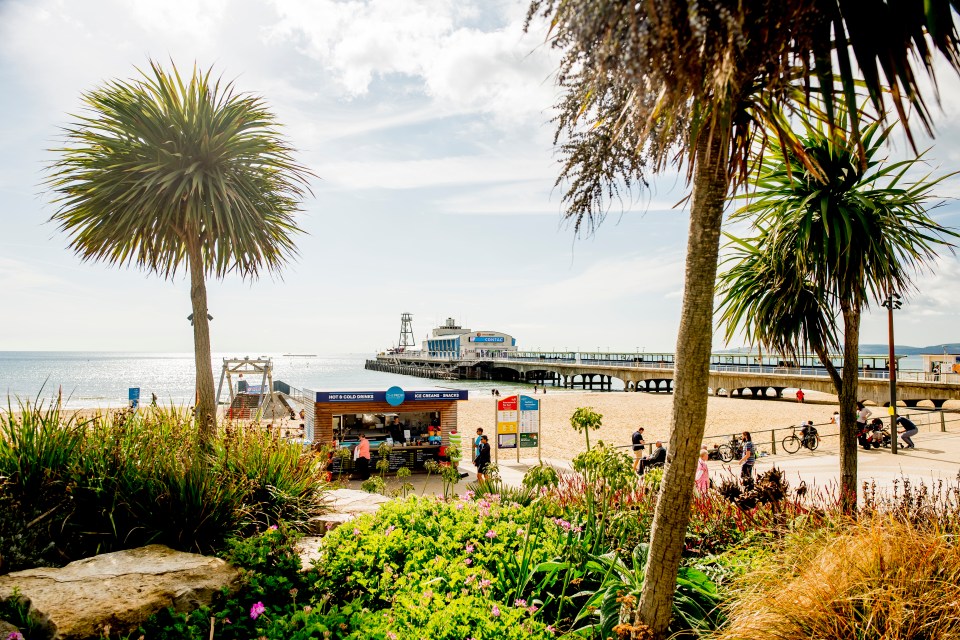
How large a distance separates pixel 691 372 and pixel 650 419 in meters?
29.2

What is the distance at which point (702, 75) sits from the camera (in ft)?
8.07

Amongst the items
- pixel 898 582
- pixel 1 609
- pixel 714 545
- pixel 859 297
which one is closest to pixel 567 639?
pixel 898 582

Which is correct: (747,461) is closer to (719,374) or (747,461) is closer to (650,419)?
(650,419)

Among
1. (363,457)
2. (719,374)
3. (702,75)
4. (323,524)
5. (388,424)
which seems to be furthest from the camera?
(719,374)

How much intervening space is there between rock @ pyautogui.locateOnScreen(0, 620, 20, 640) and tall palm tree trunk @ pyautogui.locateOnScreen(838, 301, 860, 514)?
7376mm

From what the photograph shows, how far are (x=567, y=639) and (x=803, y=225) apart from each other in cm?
491

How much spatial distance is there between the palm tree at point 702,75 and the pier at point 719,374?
144 inches

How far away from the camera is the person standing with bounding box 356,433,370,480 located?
43.1 ft

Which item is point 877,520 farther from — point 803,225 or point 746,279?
point 746,279

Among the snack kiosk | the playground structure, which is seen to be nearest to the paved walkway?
the snack kiosk

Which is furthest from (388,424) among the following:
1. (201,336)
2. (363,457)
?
(201,336)

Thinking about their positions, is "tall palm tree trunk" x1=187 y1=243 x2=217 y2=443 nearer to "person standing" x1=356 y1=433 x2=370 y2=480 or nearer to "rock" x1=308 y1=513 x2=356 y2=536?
"rock" x1=308 y1=513 x2=356 y2=536

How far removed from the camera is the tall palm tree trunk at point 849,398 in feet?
20.5

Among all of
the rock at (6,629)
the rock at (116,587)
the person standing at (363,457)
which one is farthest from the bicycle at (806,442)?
the rock at (6,629)
